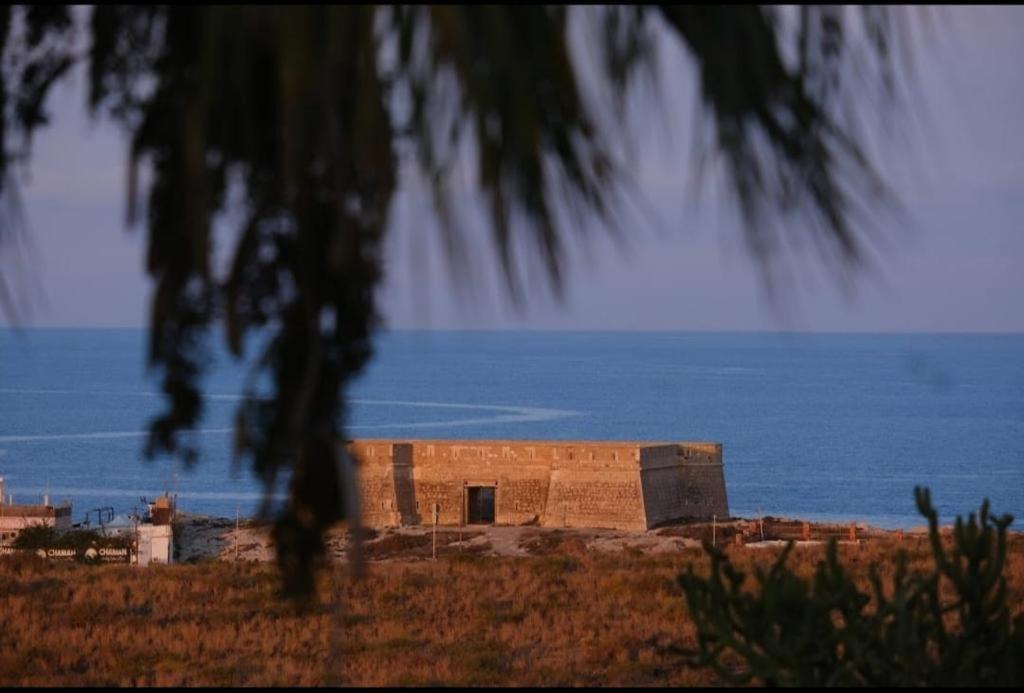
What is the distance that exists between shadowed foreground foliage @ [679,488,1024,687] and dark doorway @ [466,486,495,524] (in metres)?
29.1

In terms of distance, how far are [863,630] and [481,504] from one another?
99.3ft

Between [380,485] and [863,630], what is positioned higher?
[380,485]

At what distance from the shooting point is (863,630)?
5.28m

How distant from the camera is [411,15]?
7.91ft

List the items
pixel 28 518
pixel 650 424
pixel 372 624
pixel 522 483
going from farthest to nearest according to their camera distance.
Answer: pixel 650 424 → pixel 522 483 → pixel 28 518 → pixel 372 624

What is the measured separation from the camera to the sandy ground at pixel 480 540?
28.8 metres

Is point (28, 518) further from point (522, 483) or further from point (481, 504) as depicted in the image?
point (522, 483)

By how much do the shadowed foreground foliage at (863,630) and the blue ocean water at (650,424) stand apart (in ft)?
8.96

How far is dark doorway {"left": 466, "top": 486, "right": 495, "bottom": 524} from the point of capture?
34875 millimetres

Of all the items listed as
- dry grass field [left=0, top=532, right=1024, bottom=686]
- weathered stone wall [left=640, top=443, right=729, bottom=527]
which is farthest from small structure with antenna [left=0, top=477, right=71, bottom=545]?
weathered stone wall [left=640, top=443, right=729, bottom=527]

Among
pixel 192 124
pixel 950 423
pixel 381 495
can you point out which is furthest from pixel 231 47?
pixel 950 423

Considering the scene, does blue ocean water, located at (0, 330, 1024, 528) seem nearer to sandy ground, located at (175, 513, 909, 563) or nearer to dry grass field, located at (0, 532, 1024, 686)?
sandy ground, located at (175, 513, 909, 563)

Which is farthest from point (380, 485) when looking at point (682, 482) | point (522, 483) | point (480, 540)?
point (682, 482)

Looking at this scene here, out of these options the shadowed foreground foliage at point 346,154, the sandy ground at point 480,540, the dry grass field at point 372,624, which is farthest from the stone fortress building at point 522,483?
the shadowed foreground foliage at point 346,154
